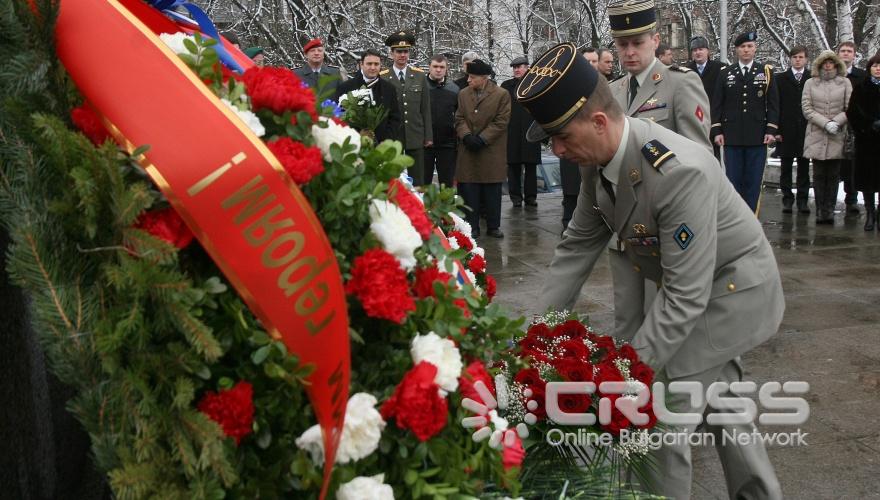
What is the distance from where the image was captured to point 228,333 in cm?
177

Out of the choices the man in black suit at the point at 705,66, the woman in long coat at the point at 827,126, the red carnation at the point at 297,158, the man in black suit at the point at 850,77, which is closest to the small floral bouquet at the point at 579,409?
the red carnation at the point at 297,158

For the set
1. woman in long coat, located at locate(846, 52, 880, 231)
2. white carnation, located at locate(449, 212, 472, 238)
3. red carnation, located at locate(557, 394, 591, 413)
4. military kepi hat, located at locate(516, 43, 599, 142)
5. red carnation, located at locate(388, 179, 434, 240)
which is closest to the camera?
red carnation, located at locate(388, 179, 434, 240)

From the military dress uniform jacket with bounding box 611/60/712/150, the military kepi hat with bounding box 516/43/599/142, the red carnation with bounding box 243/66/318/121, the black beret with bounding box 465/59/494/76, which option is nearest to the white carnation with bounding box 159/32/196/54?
the red carnation with bounding box 243/66/318/121

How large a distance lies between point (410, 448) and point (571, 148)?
4.65ft

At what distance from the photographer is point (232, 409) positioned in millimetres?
1717

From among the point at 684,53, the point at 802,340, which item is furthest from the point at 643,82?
the point at 684,53

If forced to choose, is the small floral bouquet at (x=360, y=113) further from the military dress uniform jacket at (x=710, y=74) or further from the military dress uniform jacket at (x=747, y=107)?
the military dress uniform jacket at (x=710, y=74)

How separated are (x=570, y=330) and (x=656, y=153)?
62cm

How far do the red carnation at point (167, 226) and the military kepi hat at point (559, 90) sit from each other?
4.79 feet

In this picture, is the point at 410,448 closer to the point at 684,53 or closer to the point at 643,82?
the point at 643,82

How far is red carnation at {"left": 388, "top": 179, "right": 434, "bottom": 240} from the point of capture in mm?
2098

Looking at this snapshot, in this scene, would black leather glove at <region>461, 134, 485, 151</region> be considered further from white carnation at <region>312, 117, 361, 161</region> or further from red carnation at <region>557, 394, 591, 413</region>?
white carnation at <region>312, 117, 361, 161</region>

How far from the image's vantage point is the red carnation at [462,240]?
3102 millimetres

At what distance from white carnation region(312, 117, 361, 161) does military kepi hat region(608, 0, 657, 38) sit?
11.7 feet
